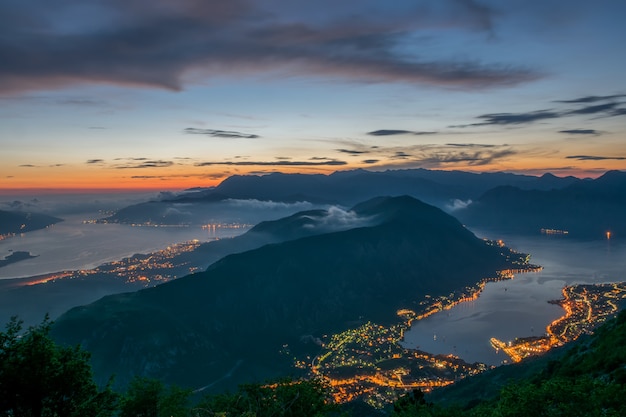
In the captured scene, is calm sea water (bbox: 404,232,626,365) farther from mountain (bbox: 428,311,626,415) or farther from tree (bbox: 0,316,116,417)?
tree (bbox: 0,316,116,417)

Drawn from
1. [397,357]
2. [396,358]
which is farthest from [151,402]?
[397,357]

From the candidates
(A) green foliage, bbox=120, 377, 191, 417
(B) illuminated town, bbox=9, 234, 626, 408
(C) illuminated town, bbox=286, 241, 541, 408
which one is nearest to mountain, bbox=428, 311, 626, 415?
(A) green foliage, bbox=120, 377, 191, 417

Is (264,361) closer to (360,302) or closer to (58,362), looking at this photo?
(360,302)

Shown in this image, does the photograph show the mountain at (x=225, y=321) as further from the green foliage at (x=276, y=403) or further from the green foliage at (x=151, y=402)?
the green foliage at (x=276, y=403)

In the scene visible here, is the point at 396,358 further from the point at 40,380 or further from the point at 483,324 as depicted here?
the point at 40,380

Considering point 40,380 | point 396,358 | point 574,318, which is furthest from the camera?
point 574,318
